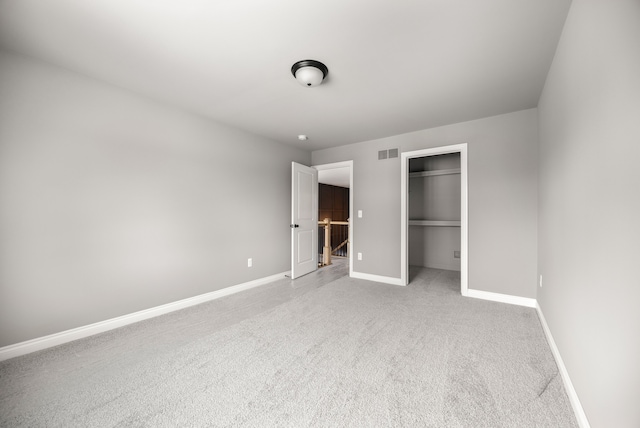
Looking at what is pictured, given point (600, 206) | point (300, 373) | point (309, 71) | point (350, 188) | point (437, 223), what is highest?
point (309, 71)

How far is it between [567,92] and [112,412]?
11.2ft

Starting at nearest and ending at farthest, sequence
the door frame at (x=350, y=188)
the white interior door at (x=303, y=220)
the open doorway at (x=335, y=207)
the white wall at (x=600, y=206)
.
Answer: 1. the white wall at (x=600, y=206)
2. the white interior door at (x=303, y=220)
3. the door frame at (x=350, y=188)
4. the open doorway at (x=335, y=207)

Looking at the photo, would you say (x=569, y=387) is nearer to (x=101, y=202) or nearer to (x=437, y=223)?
(x=437, y=223)

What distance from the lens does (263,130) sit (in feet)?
12.3

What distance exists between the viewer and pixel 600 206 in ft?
3.84

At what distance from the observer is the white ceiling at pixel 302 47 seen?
5.04 feet

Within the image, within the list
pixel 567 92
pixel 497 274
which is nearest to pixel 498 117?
pixel 567 92

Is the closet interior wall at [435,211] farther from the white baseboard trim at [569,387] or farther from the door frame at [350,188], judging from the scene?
the white baseboard trim at [569,387]

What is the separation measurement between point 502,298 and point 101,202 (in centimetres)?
458

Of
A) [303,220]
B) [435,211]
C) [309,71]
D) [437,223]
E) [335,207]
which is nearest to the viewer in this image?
[309,71]

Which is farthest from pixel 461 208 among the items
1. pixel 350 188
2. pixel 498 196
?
pixel 350 188

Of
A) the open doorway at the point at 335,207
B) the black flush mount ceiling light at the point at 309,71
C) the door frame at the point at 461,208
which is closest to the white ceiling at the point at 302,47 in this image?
the black flush mount ceiling light at the point at 309,71

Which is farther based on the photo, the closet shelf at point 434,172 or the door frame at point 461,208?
the closet shelf at point 434,172

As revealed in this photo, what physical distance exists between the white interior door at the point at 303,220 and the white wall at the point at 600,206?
3.20m
